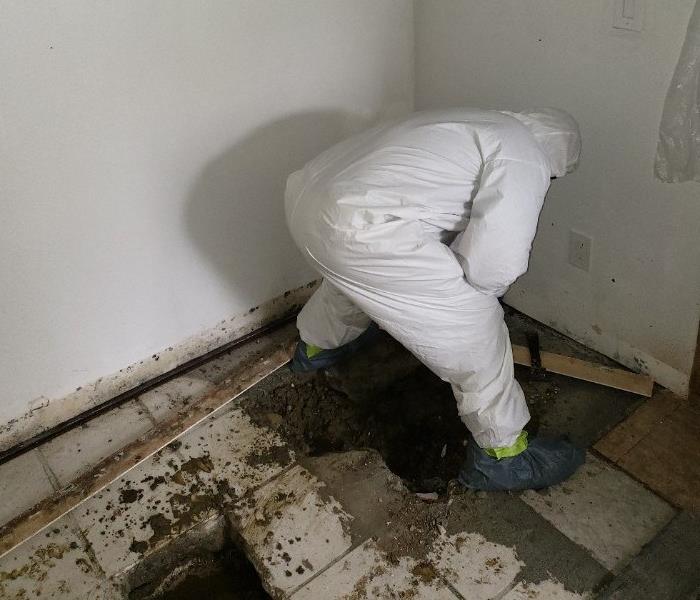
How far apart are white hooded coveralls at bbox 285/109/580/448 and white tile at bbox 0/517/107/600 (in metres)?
0.95

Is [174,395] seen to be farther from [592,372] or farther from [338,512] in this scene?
[592,372]

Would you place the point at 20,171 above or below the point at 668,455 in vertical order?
Answer: above

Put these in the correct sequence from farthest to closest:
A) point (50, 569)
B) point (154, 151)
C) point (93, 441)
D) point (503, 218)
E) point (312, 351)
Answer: point (312, 351) < point (93, 441) < point (154, 151) < point (50, 569) < point (503, 218)

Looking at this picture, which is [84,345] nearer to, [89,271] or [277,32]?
[89,271]

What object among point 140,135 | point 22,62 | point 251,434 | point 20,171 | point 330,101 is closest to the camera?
point 22,62

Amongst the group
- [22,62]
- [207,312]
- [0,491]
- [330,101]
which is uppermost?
[22,62]

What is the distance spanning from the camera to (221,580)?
167 centimetres

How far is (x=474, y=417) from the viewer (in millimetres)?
1625

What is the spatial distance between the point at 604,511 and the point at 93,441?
4.82 ft

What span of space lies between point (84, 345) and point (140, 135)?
2.20ft

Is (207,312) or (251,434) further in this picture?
(207,312)

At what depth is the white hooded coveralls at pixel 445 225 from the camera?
1426 mm

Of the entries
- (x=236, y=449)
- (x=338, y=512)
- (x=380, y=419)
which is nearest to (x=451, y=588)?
(x=338, y=512)

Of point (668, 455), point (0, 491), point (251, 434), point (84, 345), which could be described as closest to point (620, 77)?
point (668, 455)
